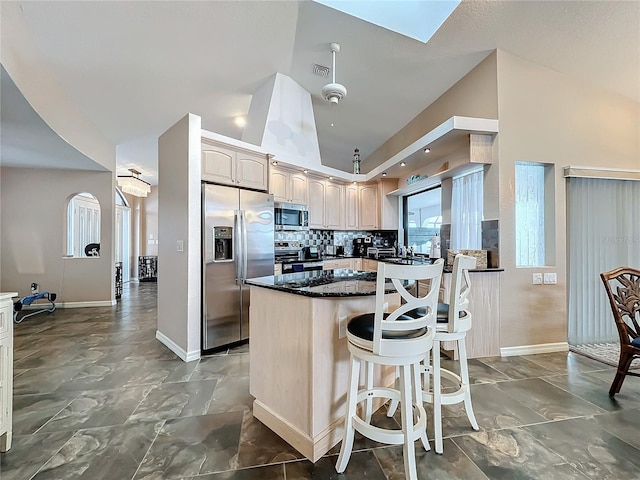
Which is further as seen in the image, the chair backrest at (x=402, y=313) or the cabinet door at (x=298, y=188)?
A: the cabinet door at (x=298, y=188)

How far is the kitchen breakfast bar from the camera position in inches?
61.1

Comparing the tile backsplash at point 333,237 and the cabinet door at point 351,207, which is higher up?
the cabinet door at point 351,207

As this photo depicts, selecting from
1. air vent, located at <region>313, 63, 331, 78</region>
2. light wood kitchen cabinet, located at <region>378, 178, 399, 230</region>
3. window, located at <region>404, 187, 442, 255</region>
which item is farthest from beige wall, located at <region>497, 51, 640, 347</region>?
light wood kitchen cabinet, located at <region>378, 178, 399, 230</region>

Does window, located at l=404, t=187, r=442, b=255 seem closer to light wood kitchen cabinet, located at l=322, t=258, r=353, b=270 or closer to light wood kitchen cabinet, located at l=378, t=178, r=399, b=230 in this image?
light wood kitchen cabinet, located at l=378, t=178, r=399, b=230

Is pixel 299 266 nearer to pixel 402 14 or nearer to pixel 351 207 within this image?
pixel 351 207

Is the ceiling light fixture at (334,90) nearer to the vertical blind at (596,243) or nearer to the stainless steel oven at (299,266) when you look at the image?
the stainless steel oven at (299,266)

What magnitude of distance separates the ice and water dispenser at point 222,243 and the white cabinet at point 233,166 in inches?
22.7

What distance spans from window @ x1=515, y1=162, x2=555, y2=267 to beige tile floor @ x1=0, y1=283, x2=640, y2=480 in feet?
3.59

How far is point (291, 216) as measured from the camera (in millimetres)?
4445

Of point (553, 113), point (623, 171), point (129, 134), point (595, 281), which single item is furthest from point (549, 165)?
point (129, 134)

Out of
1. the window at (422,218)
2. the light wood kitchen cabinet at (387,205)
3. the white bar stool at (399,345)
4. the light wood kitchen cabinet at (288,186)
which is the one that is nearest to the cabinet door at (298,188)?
the light wood kitchen cabinet at (288,186)

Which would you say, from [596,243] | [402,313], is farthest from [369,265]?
[402,313]

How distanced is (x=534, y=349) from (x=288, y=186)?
3.73m

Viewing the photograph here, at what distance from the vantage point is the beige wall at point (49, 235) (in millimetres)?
4902
